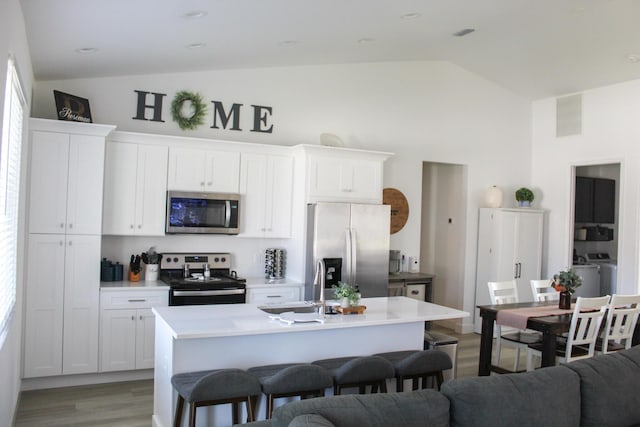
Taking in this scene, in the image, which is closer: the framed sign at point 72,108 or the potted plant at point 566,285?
the framed sign at point 72,108

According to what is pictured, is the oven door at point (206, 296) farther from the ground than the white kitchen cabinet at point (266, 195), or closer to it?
closer to it

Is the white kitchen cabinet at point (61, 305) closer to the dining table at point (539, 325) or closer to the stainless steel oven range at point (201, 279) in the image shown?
the stainless steel oven range at point (201, 279)

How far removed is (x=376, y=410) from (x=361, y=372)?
109 cm

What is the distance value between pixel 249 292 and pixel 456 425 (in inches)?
133

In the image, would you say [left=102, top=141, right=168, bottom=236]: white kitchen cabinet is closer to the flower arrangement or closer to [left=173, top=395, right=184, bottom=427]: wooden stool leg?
[left=173, top=395, right=184, bottom=427]: wooden stool leg

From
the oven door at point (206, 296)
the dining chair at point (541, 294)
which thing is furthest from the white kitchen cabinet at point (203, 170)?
the dining chair at point (541, 294)

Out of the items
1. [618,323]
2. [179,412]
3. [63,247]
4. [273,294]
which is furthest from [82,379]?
[618,323]

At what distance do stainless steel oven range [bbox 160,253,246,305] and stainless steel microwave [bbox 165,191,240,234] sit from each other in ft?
1.25

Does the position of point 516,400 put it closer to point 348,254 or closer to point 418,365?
point 418,365

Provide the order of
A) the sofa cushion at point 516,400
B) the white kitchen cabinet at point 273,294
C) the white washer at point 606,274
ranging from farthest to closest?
the white washer at point 606,274 → the white kitchen cabinet at point 273,294 → the sofa cushion at point 516,400

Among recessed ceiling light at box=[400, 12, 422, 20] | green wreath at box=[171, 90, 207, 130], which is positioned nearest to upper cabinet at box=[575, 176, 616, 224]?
recessed ceiling light at box=[400, 12, 422, 20]

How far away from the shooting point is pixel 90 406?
4.52 meters

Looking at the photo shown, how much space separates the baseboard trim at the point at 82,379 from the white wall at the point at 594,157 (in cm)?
574

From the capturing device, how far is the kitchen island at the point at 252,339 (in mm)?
3355
